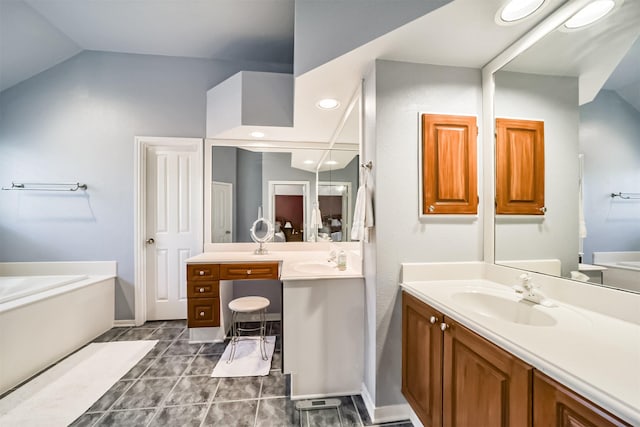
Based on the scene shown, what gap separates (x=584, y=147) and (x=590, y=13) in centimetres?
57

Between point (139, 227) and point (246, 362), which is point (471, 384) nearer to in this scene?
point (246, 362)

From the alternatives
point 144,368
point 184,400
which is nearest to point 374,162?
point 184,400

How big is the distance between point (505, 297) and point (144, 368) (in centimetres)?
274

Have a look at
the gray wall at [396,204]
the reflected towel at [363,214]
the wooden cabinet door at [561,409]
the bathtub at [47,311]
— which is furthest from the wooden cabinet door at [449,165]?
the bathtub at [47,311]

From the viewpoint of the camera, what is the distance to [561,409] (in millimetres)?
655

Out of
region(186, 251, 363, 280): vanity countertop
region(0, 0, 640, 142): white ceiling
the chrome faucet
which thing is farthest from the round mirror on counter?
the chrome faucet

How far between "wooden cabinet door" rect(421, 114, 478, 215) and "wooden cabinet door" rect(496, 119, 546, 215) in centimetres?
13

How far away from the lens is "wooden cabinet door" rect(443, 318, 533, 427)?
0.77m

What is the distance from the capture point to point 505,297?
128cm

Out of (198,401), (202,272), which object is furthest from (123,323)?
(198,401)

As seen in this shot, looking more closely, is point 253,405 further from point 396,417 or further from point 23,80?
point 23,80

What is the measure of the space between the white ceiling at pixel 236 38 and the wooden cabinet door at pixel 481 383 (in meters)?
1.49

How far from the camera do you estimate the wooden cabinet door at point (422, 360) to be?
1183mm

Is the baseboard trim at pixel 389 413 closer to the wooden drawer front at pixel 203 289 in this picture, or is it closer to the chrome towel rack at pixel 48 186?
the wooden drawer front at pixel 203 289
